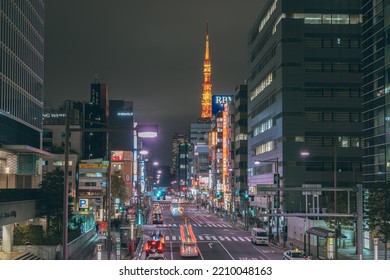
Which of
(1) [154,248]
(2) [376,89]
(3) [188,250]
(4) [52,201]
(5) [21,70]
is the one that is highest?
(5) [21,70]

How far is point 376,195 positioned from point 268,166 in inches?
2231

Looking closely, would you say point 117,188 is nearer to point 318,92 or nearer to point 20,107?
point 318,92

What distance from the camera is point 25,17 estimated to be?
6938cm

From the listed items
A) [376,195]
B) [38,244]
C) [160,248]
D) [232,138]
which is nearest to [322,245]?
[376,195]

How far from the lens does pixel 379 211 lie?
56.8m

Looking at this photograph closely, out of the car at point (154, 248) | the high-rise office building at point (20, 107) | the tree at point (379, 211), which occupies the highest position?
the high-rise office building at point (20, 107)

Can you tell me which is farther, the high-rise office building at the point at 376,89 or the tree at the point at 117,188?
the tree at the point at 117,188

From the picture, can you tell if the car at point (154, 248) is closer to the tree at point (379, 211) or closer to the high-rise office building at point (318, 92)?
the tree at point (379, 211)

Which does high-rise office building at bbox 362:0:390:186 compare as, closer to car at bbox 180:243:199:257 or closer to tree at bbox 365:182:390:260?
tree at bbox 365:182:390:260

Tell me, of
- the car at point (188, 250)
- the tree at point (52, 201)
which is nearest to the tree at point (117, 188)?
the tree at point (52, 201)

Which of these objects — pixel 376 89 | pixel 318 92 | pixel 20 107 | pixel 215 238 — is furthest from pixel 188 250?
pixel 318 92

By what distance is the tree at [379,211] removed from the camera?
5516 centimetres

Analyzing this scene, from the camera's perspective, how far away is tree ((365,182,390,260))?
55156 millimetres
